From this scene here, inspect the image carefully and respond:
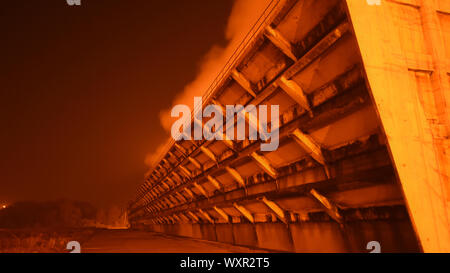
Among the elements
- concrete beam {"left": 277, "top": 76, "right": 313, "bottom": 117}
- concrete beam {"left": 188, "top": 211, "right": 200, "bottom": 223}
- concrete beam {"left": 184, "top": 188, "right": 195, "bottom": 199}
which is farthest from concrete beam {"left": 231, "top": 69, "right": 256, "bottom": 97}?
concrete beam {"left": 188, "top": 211, "right": 200, "bottom": 223}

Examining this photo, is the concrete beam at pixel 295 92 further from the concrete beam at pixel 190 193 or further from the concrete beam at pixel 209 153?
the concrete beam at pixel 190 193

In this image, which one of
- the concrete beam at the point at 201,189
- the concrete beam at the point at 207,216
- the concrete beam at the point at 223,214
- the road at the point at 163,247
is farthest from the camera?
the concrete beam at the point at 207,216

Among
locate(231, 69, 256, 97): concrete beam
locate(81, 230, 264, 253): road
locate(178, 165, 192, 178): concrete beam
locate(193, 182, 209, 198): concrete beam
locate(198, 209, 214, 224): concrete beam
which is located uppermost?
locate(231, 69, 256, 97): concrete beam

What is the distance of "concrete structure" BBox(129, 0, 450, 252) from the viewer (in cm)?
359

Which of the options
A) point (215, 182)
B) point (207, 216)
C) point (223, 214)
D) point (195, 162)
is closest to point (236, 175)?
point (215, 182)

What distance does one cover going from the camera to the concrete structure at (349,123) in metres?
3.59

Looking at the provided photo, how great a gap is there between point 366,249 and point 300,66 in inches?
161

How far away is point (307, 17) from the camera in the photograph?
15.7 ft

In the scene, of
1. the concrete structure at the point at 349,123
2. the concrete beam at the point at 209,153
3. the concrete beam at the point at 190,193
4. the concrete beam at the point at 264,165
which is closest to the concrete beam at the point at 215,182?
the concrete beam at the point at 209,153

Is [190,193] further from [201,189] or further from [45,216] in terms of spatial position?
[45,216]

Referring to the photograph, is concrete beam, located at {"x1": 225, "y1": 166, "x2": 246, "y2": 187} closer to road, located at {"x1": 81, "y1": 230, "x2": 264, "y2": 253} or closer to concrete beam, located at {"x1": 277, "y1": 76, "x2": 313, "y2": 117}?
road, located at {"x1": 81, "y1": 230, "x2": 264, "y2": 253}

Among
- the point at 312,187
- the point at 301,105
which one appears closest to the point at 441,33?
the point at 301,105

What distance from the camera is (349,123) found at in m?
4.95
